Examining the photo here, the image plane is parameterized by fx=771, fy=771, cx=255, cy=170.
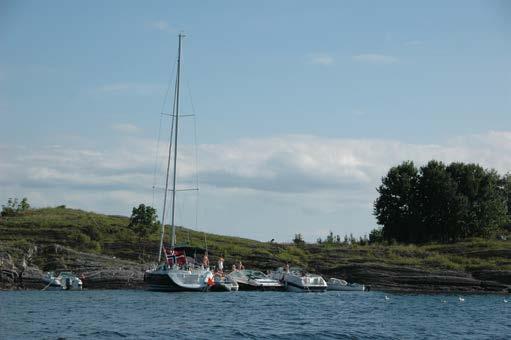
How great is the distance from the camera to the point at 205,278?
68.2 meters

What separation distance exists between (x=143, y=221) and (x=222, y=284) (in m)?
25.1

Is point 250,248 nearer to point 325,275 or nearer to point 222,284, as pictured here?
point 325,275

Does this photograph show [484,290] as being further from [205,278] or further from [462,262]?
[205,278]

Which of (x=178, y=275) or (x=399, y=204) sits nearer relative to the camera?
(x=178, y=275)

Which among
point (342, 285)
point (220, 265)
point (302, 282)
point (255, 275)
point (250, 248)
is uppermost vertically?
point (250, 248)

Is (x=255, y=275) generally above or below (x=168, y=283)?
above

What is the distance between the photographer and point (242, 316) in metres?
48.7

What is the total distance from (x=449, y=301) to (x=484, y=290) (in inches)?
551

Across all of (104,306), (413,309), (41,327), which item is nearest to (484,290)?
(413,309)

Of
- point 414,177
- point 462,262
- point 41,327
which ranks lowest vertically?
point 41,327

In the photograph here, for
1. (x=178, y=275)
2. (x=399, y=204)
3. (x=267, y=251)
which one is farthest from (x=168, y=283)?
(x=399, y=204)

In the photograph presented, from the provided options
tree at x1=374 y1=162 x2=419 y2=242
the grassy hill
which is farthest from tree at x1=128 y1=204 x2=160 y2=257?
tree at x1=374 y1=162 x2=419 y2=242

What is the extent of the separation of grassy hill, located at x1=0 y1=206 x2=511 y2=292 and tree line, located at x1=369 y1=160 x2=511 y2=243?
8.29 meters

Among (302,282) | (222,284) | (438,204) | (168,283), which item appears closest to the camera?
(168,283)
